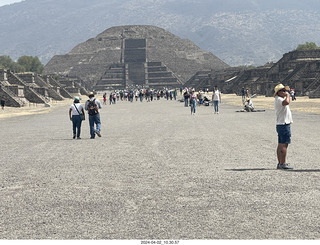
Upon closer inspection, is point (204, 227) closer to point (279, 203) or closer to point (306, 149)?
point (279, 203)

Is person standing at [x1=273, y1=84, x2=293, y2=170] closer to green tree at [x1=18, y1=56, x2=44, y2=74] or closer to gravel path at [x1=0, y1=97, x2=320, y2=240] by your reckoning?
gravel path at [x1=0, y1=97, x2=320, y2=240]

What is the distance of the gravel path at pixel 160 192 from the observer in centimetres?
641

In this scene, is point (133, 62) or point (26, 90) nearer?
point (26, 90)

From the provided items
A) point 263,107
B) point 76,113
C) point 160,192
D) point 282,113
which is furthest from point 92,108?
point 263,107

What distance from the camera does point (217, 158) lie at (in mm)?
12609

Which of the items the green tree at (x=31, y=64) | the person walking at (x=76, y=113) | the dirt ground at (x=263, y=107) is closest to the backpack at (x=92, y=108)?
the person walking at (x=76, y=113)

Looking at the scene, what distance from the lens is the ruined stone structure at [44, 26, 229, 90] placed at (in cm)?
15077

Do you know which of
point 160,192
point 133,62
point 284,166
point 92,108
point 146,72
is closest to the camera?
point 160,192

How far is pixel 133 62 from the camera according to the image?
Answer: 17012cm

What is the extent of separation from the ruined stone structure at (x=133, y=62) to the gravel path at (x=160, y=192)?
129621 mm

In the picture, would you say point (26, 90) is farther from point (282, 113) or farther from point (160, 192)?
point (160, 192)

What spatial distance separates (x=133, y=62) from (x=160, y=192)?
534ft

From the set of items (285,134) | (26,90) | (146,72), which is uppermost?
(146,72)

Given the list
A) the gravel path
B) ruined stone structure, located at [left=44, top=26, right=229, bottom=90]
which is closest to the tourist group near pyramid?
ruined stone structure, located at [left=44, top=26, right=229, bottom=90]
